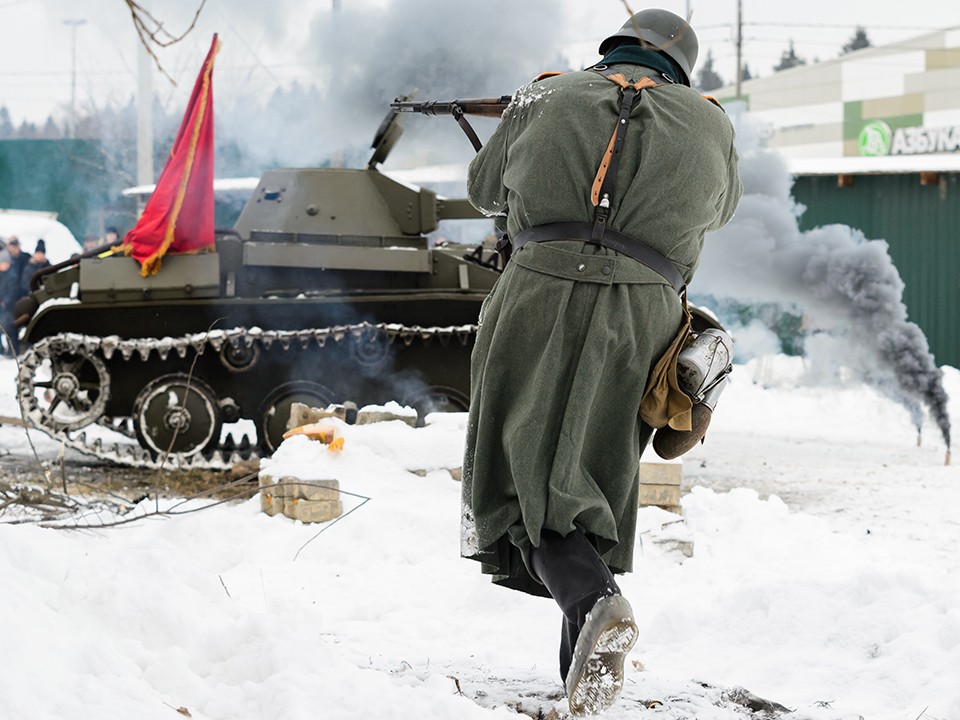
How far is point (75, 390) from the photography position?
30.2ft

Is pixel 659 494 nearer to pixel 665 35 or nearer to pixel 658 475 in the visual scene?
pixel 658 475

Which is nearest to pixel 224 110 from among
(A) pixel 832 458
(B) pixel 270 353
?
(B) pixel 270 353

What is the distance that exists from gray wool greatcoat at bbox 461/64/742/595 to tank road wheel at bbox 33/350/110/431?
6685 millimetres

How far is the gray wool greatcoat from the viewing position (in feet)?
9.61

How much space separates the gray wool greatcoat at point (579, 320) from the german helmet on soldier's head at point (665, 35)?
0.13 m

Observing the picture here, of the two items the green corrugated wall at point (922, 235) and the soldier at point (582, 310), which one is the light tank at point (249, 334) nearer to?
the soldier at point (582, 310)

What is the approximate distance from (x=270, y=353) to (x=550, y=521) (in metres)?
6.90

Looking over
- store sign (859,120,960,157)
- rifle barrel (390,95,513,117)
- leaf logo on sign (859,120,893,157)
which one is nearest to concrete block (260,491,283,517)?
rifle barrel (390,95,513,117)

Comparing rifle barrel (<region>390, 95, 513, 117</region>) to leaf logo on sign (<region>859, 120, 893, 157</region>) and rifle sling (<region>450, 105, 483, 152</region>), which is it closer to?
rifle sling (<region>450, 105, 483, 152</region>)

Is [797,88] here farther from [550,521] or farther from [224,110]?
[550,521]

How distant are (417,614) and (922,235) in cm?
1233

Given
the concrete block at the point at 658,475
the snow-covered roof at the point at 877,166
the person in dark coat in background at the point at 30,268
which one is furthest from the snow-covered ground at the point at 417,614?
the person in dark coat in background at the point at 30,268

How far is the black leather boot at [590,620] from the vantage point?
2686 mm

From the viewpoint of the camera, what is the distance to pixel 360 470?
19.9 ft
